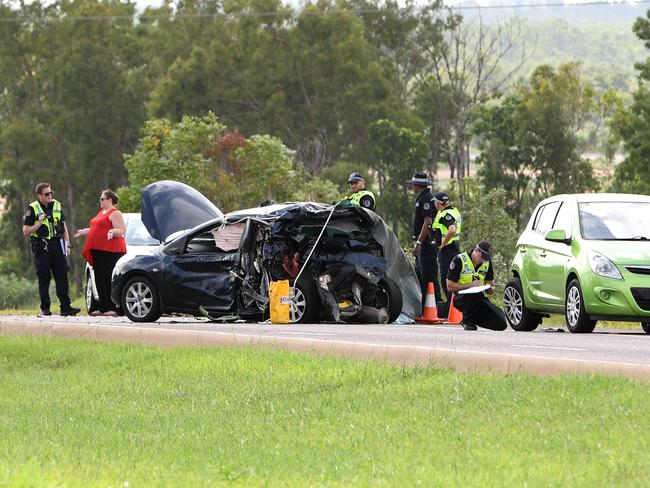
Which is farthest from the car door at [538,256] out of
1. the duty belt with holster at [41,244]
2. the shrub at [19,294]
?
the shrub at [19,294]

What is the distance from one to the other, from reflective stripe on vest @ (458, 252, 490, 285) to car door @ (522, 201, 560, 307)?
0.49 metres

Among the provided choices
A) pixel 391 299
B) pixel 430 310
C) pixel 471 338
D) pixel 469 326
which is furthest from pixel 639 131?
pixel 471 338

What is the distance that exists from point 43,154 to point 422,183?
5662cm

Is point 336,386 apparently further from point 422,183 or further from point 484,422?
point 422,183

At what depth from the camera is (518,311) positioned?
61.5 ft

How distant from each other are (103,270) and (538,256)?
6502 mm

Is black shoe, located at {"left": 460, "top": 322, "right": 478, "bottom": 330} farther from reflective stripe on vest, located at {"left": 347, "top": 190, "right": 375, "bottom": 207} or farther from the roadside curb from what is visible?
the roadside curb

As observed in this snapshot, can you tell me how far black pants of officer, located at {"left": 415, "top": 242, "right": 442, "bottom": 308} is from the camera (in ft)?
67.5

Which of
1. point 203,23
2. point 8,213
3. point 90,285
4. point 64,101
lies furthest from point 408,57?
point 90,285

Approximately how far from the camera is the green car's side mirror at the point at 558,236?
56.6 ft

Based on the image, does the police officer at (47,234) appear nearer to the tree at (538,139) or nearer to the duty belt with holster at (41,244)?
the duty belt with holster at (41,244)

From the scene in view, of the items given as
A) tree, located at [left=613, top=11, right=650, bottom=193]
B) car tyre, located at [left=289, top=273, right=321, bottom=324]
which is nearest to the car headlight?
car tyre, located at [left=289, top=273, right=321, bottom=324]

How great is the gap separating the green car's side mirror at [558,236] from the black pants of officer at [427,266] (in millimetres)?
3224

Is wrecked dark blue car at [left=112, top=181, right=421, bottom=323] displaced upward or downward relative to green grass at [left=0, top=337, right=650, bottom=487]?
upward
